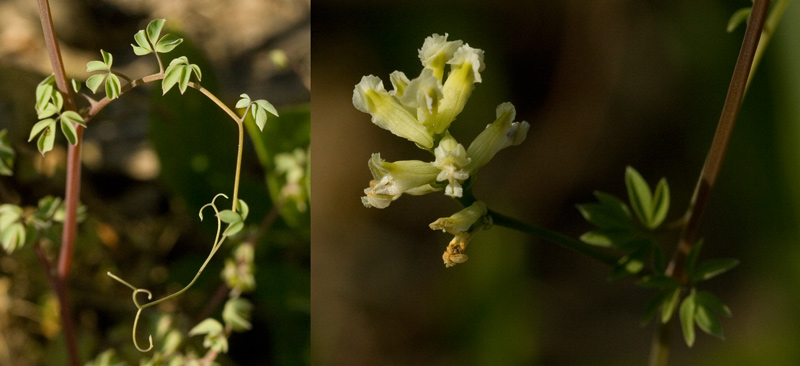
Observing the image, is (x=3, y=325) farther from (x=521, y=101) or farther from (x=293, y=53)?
(x=521, y=101)

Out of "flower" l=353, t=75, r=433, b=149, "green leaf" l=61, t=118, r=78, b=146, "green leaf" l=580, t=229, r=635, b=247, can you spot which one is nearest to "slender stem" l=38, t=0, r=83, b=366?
"green leaf" l=61, t=118, r=78, b=146

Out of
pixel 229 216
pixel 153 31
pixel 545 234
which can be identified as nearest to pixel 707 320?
pixel 545 234

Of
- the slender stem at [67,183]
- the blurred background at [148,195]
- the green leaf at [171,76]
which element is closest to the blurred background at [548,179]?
the blurred background at [148,195]

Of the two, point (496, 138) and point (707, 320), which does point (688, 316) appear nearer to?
point (707, 320)

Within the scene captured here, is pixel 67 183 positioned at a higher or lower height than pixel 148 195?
higher

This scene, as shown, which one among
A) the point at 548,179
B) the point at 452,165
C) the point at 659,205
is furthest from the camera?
the point at 548,179

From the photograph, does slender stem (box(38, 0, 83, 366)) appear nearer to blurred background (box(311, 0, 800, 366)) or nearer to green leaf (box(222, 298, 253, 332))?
green leaf (box(222, 298, 253, 332))
